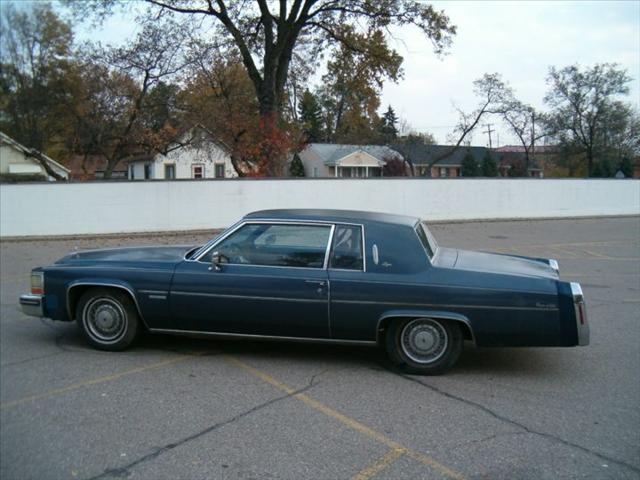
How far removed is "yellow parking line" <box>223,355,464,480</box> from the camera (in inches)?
142

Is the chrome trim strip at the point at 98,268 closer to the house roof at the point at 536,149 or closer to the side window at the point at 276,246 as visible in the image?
the side window at the point at 276,246

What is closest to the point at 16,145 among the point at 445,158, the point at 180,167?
the point at 180,167

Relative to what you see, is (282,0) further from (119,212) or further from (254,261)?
(254,261)

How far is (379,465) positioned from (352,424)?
2.04 ft

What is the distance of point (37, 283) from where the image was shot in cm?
592

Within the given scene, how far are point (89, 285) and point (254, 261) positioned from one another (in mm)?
1596

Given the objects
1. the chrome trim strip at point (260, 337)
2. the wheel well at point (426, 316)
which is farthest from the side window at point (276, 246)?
the wheel well at point (426, 316)

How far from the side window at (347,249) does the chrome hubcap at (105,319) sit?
2101 millimetres

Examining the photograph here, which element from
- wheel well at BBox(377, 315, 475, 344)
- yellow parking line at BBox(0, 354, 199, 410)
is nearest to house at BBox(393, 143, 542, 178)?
wheel well at BBox(377, 315, 475, 344)

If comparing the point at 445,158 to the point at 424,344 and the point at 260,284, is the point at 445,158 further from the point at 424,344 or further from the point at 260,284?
the point at 260,284

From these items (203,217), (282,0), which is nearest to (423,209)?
(203,217)

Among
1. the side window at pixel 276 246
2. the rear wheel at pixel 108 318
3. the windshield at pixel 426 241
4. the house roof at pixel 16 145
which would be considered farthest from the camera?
the house roof at pixel 16 145

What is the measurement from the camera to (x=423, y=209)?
23797 millimetres

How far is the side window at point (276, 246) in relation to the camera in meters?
5.50
